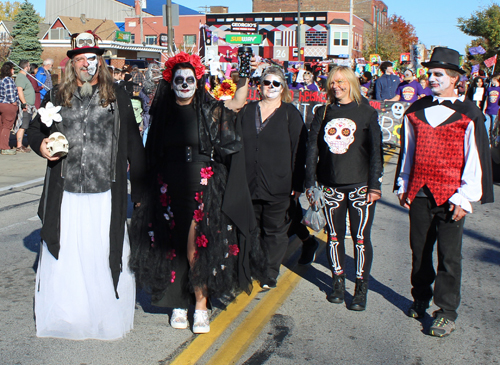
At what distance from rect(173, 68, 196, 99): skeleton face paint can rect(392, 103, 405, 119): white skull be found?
33.3 ft

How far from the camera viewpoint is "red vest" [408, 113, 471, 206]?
3926mm

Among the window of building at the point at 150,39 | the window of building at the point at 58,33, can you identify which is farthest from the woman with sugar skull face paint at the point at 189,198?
the window of building at the point at 58,33

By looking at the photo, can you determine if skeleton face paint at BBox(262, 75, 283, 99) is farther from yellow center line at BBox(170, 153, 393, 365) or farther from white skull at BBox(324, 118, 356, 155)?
yellow center line at BBox(170, 153, 393, 365)

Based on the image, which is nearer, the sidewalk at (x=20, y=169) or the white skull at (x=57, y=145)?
the white skull at (x=57, y=145)

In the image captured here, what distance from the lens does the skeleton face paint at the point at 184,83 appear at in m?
3.95

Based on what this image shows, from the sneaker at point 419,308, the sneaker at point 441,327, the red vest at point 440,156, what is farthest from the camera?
the sneaker at point 419,308

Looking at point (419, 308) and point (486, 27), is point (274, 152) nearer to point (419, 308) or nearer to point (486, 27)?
point (419, 308)

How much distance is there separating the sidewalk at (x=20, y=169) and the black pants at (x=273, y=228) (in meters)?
6.02

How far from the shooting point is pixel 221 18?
65750mm

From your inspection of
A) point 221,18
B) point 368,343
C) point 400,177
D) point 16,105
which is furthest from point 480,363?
point 221,18

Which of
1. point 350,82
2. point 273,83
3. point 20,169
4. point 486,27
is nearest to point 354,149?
point 350,82

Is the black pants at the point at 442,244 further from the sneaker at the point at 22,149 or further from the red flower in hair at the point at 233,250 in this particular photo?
the sneaker at the point at 22,149

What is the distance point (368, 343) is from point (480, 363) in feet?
2.39

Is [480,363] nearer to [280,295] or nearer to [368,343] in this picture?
[368,343]
